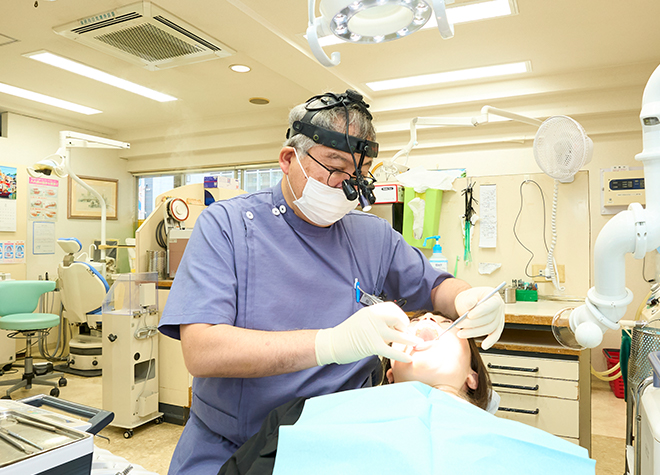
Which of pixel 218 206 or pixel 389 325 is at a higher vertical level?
pixel 218 206

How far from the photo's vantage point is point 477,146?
4.57 m

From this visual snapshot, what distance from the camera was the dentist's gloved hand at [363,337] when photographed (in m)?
1.05

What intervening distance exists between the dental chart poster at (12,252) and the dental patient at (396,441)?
441cm

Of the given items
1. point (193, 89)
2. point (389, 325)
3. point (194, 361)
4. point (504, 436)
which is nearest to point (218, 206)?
point (194, 361)

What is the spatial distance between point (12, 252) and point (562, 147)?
4.86 meters

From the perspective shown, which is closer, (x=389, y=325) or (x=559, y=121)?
(x=389, y=325)

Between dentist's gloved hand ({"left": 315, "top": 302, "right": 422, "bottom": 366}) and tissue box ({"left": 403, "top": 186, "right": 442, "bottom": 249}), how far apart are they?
2124 millimetres

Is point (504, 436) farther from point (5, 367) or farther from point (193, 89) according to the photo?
point (5, 367)

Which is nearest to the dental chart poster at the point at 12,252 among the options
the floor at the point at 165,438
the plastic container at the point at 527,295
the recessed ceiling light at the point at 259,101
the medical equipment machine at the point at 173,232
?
the floor at the point at 165,438

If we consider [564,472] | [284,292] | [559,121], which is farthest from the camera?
[559,121]

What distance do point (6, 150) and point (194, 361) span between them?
175 inches

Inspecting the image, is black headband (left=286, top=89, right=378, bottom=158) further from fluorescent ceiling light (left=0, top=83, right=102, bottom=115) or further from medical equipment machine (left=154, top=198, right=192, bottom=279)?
fluorescent ceiling light (left=0, top=83, right=102, bottom=115)

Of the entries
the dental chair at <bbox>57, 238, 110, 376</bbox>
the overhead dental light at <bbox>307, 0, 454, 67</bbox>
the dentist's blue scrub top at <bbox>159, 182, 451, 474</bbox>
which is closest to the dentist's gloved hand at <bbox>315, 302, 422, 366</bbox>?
the dentist's blue scrub top at <bbox>159, 182, 451, 474</bbox>

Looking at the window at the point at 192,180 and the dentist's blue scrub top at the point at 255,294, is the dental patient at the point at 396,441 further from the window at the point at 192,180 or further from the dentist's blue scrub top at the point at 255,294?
the window at the point at 192,180
